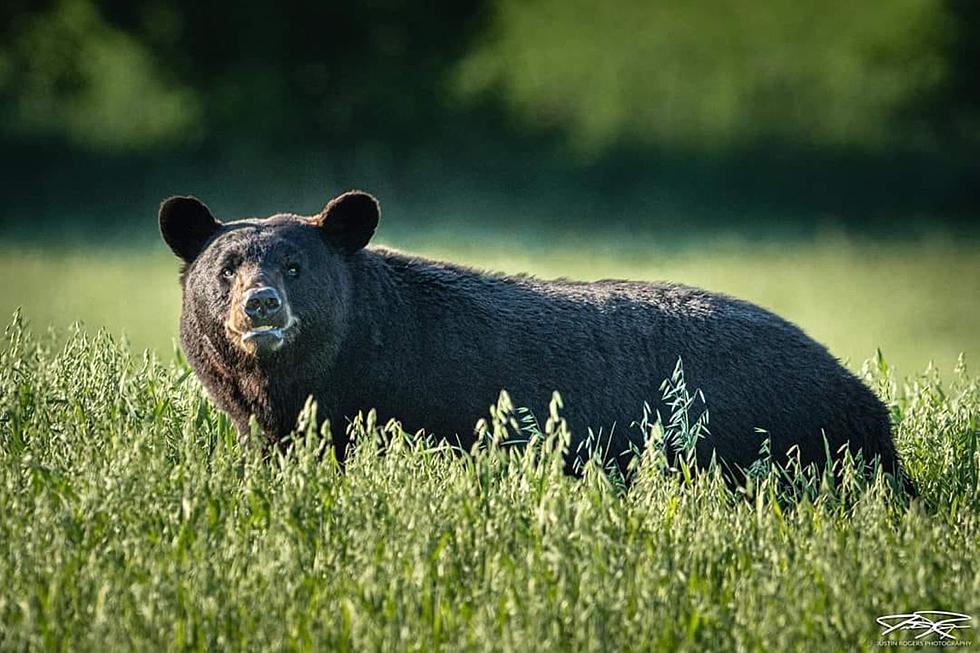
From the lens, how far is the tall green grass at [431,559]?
166 inches

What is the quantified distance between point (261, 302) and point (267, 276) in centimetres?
20

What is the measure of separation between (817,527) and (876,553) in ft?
1.83

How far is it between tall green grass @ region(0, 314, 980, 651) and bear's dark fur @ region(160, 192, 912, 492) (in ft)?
2.18

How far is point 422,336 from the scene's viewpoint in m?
6.67

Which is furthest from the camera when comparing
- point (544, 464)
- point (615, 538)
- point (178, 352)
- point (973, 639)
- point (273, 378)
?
point (178, 352)

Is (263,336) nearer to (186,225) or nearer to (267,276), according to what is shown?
(267,276)

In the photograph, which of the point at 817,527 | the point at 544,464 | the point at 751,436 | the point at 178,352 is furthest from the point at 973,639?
the point at 178,352

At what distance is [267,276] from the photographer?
615 centimetres

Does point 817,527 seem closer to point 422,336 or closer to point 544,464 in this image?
point 544,464

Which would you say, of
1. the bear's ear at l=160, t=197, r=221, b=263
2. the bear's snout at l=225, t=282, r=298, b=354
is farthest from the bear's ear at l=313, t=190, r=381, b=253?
the bear's snout at l=225, t=282, r=298, b=354

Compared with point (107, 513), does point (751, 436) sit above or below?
above
